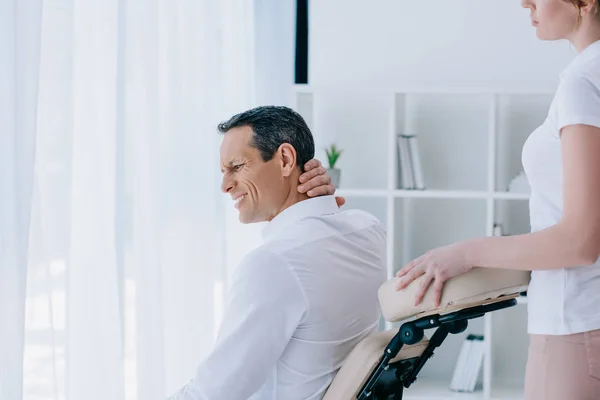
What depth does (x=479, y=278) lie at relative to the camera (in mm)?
1332

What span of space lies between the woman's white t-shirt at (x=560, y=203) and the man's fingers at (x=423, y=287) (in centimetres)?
18

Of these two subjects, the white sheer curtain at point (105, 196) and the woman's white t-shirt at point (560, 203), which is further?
the white sheer curtain at point (105, 196)

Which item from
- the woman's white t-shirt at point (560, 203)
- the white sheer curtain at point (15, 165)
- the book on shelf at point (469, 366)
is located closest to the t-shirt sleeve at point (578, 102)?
the woman's white t-shirt at point (560, 203)

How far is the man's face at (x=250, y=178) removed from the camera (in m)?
1.83

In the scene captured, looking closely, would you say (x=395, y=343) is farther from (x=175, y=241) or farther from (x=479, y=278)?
(x=175, y=241)

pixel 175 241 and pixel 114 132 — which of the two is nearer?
Answer: pixel 114 132

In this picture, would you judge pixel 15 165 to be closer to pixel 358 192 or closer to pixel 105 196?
pixel 105 196

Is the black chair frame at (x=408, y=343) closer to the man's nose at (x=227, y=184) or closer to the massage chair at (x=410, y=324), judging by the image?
the massage chair at (x=410, y=324)

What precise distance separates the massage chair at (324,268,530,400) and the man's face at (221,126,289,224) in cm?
40

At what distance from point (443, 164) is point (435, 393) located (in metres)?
1.04

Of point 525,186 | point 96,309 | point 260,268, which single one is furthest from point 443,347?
point 260,268

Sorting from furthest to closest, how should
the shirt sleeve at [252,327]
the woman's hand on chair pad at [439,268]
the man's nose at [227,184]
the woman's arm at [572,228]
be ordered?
1. the man's nose at [227,184]
2. the shirt sleeve at [252,327]
3. the woman's hand on chair pad at [439,268]
4. the woman's arm at [572,228]

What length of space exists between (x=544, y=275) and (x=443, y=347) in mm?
2540

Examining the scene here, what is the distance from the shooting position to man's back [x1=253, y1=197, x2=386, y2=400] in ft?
5.35
